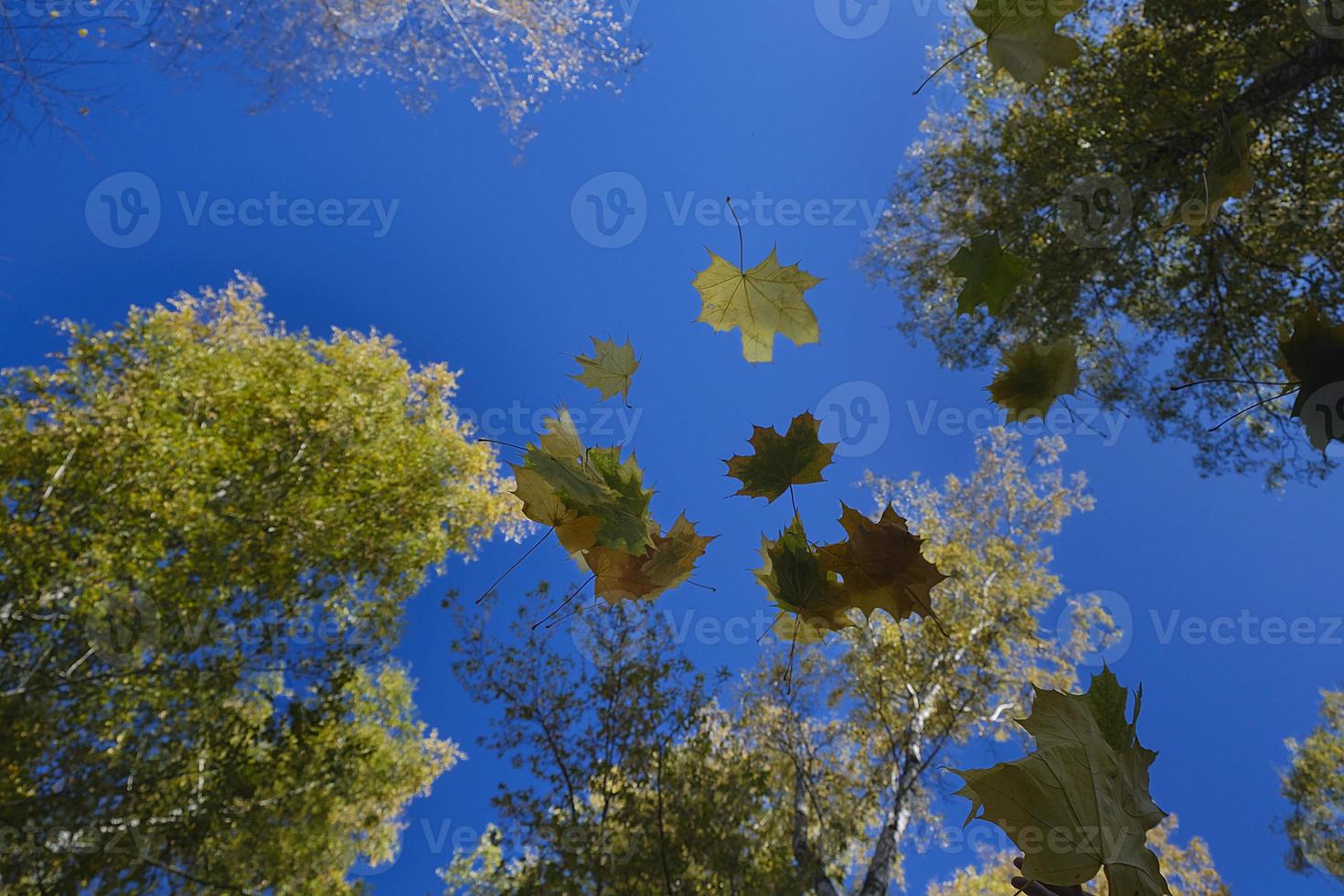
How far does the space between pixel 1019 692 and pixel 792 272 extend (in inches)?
395

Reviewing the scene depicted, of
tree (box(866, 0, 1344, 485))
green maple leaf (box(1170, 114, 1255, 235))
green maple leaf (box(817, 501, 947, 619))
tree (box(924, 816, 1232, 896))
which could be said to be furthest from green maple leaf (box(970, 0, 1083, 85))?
tree (box(924, 816, 1232, 896))

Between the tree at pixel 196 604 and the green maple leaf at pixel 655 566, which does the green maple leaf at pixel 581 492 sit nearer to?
the green maple leaf at pixel 655 566

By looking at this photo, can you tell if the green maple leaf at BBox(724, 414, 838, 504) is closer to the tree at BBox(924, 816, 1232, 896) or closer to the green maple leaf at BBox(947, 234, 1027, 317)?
the green maple leaf at BBox(947, 234, 1027, 317)

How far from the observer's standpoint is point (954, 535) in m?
10.6

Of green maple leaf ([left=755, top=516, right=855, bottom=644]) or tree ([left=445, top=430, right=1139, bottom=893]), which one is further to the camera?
tree ([left=445, top=430, right=1139, bottom=893])

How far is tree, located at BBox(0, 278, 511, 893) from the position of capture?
19.0ft

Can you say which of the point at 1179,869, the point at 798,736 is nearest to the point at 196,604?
the point at 798,736

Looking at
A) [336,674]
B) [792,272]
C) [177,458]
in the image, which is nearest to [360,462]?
[177,458]

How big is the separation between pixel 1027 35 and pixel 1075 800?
1.43 meters

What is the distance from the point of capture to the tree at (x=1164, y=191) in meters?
5.44

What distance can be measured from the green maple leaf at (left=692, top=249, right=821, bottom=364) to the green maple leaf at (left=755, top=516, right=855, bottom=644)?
0.63 meters

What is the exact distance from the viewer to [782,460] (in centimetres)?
151

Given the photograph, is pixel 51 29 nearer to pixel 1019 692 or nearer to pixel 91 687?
pixel 91 687

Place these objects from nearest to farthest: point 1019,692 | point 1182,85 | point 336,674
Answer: point 1182,85, point 336,674, point 1019,692
